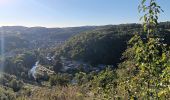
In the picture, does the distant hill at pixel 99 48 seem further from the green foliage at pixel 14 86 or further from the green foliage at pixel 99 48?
the green foliage at pixel 14 86

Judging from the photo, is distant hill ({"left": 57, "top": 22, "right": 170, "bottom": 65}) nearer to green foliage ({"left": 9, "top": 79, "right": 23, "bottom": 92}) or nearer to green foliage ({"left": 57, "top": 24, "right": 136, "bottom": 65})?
green foliage ({"left": 57, "top": 24, "right": 136, "bottom": 65})

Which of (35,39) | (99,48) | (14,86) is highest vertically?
(99,48)

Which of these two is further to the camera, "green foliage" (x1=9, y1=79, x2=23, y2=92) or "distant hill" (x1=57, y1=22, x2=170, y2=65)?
"distant hill" (x1=57, y1=22, x2=170, y2=65)

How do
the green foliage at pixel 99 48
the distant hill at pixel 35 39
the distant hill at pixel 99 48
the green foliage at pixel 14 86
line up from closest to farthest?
the green foliage at pixel 14 86 < the distant hill at pixel 99 48 < the green foliage at pixel 99 48 < the distant hill at pixel 35 39

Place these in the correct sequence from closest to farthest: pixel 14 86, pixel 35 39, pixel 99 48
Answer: pixel 14 86, pixel 99 48, pixel 35 39

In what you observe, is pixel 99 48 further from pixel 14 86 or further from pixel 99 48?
pixel 14 86

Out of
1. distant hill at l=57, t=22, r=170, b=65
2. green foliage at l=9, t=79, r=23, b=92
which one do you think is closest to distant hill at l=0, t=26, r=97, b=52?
distant hill at l=57, t=22, r=170, b=65

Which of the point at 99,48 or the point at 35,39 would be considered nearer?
the point at 99,48

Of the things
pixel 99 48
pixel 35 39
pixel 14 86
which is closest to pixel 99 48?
pixel 99 48

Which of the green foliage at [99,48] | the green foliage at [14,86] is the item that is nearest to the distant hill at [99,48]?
the green foliage at [99,48]


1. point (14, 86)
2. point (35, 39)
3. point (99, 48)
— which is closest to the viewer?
point (14, 86)

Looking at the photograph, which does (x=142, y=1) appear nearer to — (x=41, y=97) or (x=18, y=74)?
(x=41, y=97)

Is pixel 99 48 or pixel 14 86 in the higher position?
pixel 99 48
